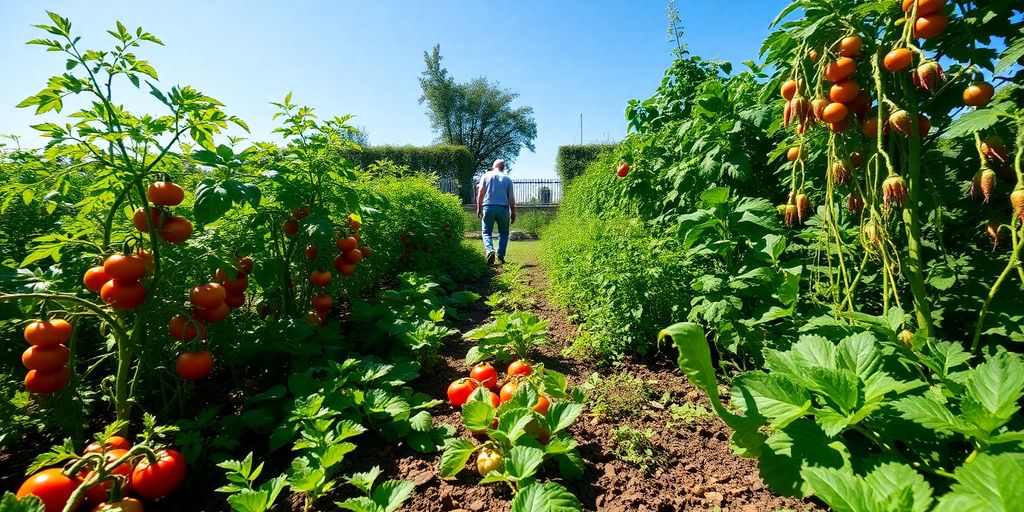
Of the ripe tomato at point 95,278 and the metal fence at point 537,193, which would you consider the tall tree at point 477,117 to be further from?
the ripe tomato at point 95,278

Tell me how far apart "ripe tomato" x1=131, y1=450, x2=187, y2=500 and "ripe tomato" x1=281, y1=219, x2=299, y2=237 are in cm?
136

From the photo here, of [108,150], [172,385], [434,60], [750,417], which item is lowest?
[172,385]

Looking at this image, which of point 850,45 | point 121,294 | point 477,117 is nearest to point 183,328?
point 121,294

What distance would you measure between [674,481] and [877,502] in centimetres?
78

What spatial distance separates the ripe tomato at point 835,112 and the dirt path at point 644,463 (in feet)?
4.12

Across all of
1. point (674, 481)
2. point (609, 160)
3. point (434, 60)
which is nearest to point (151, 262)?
point (674, 481)

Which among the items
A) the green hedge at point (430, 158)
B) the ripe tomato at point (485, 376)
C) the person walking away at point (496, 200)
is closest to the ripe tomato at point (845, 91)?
the ripe tomato at point (485, 376)

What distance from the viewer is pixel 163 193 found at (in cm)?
149

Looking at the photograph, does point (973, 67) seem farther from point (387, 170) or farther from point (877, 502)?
point (387, 170)

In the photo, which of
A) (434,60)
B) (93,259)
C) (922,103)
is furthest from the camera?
(434,60)

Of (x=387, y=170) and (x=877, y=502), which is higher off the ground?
(x=387, y=170)

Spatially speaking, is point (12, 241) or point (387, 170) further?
point (387, 170)

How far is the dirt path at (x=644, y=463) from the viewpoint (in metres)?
1.38

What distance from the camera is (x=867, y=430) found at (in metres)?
1.06
